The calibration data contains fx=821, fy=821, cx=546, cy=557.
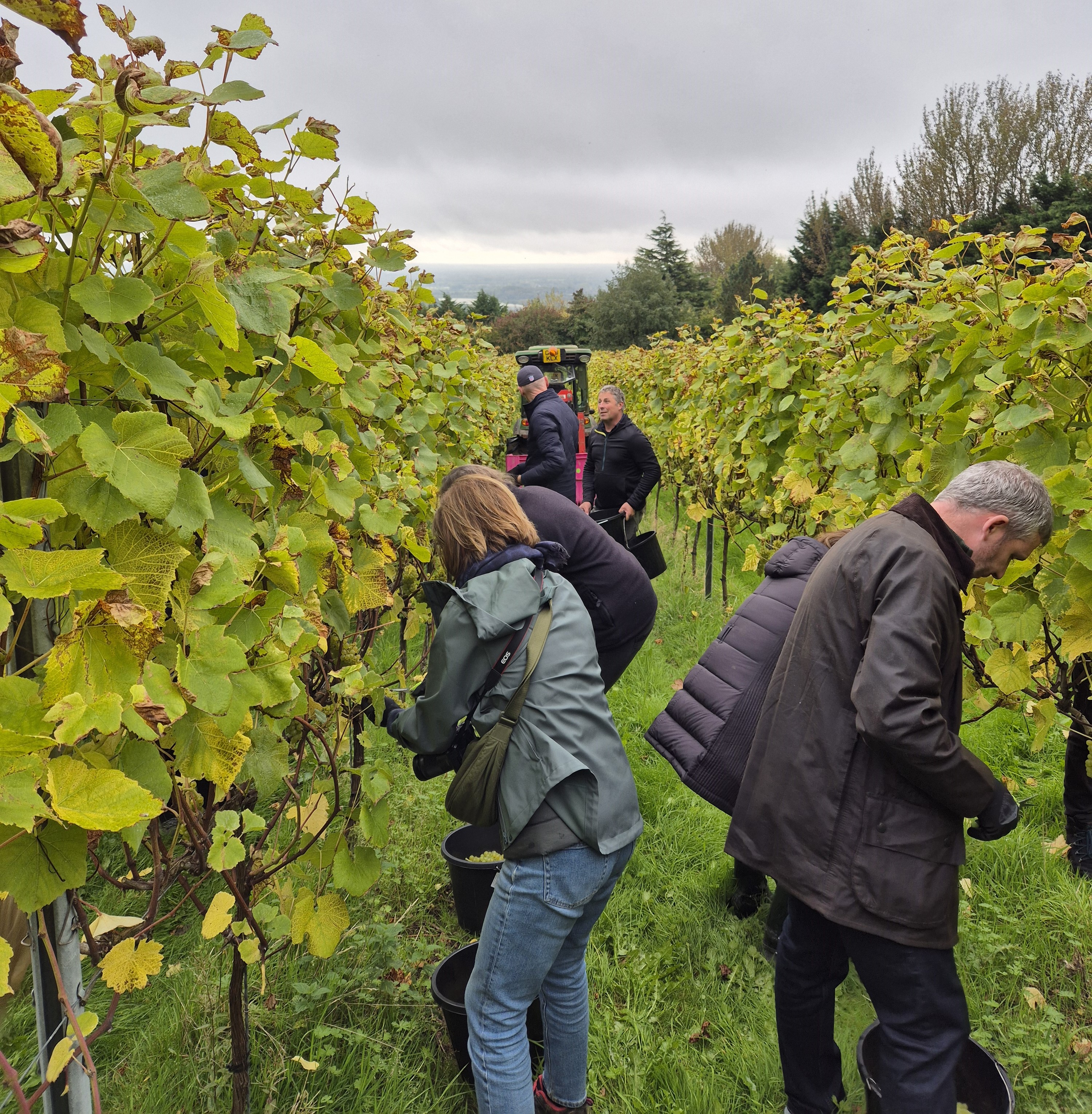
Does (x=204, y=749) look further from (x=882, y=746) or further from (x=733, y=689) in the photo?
(x=733, y=689)

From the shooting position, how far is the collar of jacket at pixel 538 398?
5887mm

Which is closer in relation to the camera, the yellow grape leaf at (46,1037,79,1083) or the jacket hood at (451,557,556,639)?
the yellow grape leaf at (46,1037,79,1083)

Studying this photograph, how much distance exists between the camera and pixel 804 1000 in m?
2.09

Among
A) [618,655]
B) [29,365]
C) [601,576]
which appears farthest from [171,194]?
[618,655]

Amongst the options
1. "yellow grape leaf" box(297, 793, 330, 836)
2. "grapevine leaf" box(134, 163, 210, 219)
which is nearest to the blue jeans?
"yellow grape leaf" box(297, 793, 330, 836)

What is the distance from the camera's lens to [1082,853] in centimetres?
306

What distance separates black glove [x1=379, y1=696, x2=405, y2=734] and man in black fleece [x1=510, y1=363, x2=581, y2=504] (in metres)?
3.19

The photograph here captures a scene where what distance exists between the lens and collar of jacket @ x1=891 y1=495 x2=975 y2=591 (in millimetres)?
1830

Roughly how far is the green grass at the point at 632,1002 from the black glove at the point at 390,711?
0.77 m

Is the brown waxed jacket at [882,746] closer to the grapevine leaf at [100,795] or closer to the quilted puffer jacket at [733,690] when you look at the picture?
the quilted puffer jacket at [733,690]

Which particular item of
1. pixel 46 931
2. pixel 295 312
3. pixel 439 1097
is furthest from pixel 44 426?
pixel 439 1097

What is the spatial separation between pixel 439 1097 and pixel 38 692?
1.85 meters

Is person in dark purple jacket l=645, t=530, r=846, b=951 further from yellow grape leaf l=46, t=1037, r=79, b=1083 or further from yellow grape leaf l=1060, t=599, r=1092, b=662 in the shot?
yellow grape leaf l=46, t=1037, r=79, b=1083

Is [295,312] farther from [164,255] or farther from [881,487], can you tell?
[881,487]
